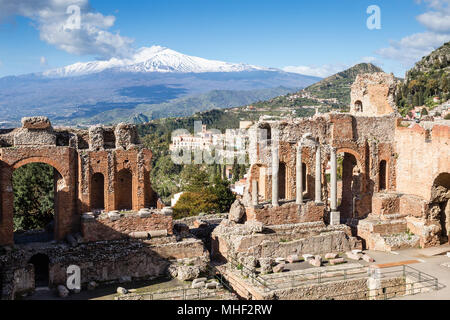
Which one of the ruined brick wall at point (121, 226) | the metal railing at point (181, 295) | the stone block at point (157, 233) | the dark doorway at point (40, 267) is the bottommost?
the metal railing at point (181, 295)

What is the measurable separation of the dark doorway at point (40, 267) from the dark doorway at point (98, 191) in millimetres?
3170

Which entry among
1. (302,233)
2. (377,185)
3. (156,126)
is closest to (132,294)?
(302,233)

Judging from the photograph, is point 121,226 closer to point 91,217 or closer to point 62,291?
point 91,217

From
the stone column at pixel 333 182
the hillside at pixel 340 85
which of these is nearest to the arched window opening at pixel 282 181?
the stone column at pixel 333 182

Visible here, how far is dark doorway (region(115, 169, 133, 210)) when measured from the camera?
853 inches

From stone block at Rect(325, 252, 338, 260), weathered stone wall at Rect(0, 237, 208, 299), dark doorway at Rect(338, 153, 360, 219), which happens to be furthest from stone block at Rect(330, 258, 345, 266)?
weathered stone wall at Rect(0, 237, 208, 299)

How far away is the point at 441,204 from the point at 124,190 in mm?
17322

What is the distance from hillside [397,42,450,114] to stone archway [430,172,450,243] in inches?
2334

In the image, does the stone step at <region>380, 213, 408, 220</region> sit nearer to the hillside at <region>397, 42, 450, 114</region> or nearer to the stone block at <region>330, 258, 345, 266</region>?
the stone block at <region>330, 258, 345, 266</region>

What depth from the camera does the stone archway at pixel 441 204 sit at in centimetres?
2405

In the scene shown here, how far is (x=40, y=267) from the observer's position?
19.4 meters

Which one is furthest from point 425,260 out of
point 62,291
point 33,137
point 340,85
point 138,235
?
point 340,85

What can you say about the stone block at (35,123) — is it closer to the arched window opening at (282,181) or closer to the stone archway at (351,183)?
the arched window opening at (282,181)
